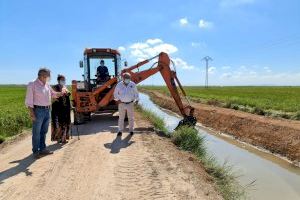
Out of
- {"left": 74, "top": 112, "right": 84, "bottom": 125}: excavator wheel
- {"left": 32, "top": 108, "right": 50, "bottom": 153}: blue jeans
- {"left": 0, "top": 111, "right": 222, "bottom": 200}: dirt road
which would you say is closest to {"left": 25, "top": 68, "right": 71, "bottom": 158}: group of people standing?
{"left": 32, "top": 108, "right": 50, "bottom": 153}: blue jeans

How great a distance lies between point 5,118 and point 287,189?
406 inches

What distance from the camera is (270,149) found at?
15.3 meters

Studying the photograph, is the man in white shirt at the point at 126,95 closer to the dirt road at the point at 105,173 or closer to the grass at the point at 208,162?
the dirt road at the point at 105,173

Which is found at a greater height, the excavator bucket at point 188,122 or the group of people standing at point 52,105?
the group of people standing at point 52,105

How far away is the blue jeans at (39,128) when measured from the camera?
9180 mm

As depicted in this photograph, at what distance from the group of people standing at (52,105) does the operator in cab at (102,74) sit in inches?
213

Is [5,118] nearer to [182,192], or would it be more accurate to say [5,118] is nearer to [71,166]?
[71,166]

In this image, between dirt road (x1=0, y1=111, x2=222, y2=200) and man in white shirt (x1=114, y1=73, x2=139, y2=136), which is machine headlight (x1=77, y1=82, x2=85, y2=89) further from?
dirt road (x1=0, y1=111, x2=222, y2=200)

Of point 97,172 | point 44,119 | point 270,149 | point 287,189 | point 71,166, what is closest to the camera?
point 97,172

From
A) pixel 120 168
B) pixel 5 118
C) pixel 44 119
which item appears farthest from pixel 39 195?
pixel 5 118

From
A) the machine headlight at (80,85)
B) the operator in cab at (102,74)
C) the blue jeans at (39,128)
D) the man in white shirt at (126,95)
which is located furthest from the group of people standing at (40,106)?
the operator in cab at (102,74)

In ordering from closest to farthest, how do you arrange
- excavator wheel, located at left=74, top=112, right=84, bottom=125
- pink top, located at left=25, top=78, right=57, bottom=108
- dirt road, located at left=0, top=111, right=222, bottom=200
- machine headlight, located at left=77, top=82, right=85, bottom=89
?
dirt road, located at left=0, top=111, right=222, bottom=200 → pink top, located at left=25, top=78, right=57, bottom=108 → excavator wheel, located at left=74, top=112, right=84, bottom=125 → machine headlight, located at left=77, top=82, right=85, bottom=89

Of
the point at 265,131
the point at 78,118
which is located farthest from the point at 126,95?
the point at 265,131

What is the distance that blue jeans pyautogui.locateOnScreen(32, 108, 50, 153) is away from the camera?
9180mm
